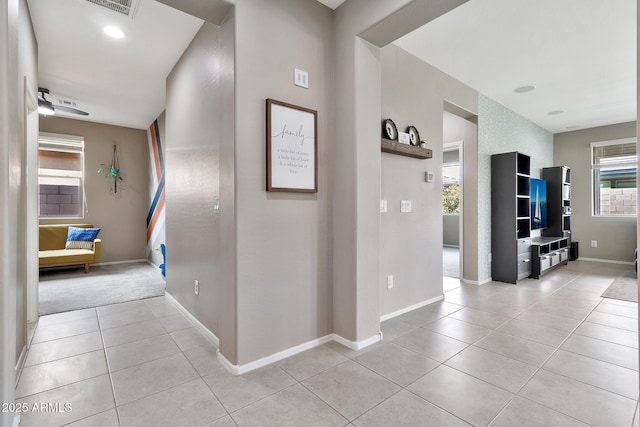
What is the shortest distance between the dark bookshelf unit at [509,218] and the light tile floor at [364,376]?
1.40 m

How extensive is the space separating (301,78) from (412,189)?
175cm

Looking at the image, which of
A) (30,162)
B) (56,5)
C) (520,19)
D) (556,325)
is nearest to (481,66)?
(520,19)

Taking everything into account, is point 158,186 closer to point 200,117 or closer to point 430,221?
point 200,117

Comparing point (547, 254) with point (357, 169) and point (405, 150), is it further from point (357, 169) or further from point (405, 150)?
point (357, 169)

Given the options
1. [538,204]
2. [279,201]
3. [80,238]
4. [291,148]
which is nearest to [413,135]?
[291,148]

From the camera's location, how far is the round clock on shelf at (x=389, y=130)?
2996 millimetres

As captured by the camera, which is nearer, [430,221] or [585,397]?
[585,397]

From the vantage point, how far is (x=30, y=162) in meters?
2.84

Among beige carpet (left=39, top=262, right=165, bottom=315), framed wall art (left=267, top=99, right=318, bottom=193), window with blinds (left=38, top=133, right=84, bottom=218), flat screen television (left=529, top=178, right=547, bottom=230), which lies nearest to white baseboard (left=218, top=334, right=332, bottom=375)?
framed wall art (left=267, top=99, right=318, bottom=193)

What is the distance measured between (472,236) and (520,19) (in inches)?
106

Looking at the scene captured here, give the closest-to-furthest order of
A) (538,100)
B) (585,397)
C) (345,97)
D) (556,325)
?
(585,397), (345,97), (556,325), (538,100)

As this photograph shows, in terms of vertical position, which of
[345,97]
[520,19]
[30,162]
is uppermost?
[520,19]

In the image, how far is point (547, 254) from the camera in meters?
5.07

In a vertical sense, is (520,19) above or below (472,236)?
above
